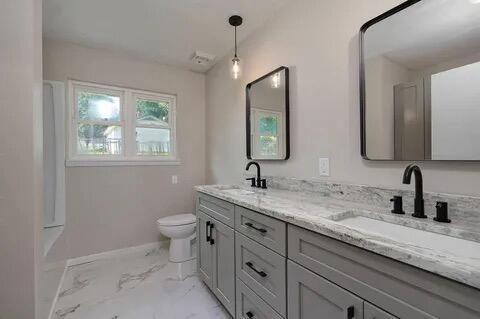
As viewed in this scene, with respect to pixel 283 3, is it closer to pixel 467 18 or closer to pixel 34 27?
pixel 467 18

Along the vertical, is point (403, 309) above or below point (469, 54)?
below

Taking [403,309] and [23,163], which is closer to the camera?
[403,309]

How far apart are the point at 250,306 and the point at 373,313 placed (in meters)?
0.83

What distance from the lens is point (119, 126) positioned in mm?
2811

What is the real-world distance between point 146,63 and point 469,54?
303cm

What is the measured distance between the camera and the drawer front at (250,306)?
4.00 ft

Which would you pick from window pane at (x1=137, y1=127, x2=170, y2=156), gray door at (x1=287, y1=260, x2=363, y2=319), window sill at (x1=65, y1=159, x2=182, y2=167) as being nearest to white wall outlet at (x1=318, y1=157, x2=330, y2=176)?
gray door at (x1=287, y1=260, x2=363, y2=319)

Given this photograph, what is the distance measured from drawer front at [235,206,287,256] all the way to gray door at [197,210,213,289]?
1.64ft

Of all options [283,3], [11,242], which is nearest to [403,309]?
[11,242]

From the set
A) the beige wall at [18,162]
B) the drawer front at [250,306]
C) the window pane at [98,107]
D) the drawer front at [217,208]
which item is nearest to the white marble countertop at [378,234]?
the drawer front at [217,208]

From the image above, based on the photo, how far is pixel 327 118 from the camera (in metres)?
1.59

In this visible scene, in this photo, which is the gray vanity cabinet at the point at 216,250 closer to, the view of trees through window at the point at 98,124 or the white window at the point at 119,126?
the white window at the point at 119,126

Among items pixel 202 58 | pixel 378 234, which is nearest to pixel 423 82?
pixel 378 234

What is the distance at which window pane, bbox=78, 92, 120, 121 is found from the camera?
8.59 feet
